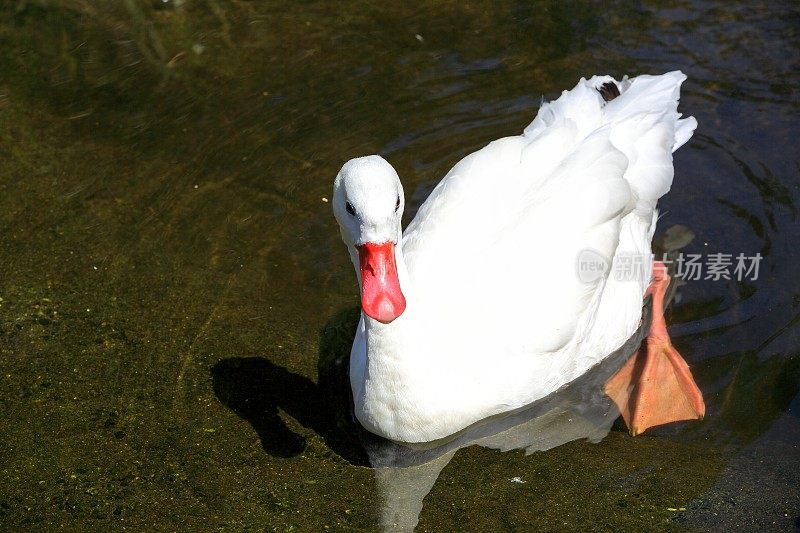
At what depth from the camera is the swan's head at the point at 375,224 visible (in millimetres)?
4195

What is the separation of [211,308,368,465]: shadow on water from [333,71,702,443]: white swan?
0.80ft

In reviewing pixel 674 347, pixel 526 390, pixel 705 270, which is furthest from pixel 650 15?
pixel 526 390

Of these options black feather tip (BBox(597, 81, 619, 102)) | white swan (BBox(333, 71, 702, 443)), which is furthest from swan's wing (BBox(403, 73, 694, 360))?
black feather tip (BBox(597, 81, 619, 102))

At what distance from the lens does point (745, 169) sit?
6.66 meters

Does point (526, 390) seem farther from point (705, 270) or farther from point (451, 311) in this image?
point (705, 270)

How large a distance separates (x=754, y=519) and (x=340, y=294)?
8.41 ft

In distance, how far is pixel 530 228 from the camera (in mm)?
5105

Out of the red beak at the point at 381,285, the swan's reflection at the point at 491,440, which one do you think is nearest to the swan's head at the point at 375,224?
the red beak at the point at 381,285

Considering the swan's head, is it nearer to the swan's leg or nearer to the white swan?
the white swan

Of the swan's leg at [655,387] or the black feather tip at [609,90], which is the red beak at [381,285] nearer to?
the swan's leg at [655,387]

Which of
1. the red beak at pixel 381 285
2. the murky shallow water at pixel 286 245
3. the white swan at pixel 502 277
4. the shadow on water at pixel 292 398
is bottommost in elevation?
the shadow on water at pixel 292 398

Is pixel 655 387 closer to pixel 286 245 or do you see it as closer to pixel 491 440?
pixel 491 440

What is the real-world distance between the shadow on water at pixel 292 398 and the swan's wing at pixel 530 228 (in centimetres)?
79

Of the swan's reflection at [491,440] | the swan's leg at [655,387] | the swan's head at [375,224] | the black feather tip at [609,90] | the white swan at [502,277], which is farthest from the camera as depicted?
the black feather tip at [609,90]
